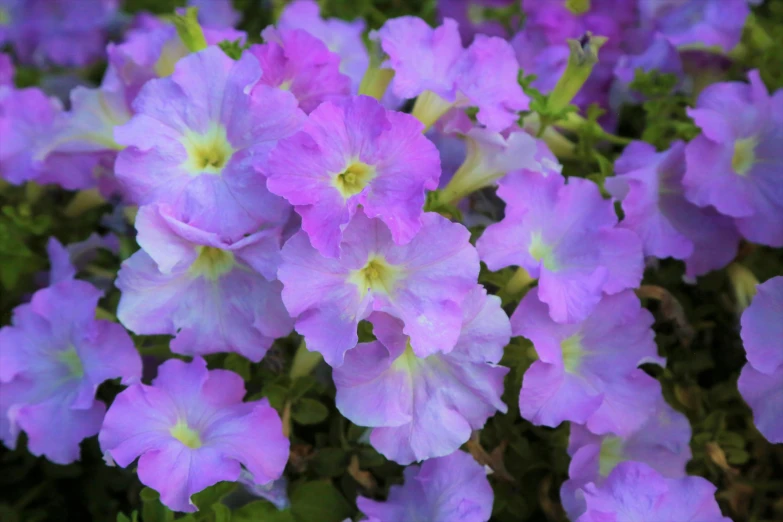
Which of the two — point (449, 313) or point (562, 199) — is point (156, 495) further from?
point (562, 199)

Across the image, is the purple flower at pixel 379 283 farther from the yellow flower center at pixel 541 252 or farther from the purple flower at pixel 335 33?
the purple flower at pixel 335 33

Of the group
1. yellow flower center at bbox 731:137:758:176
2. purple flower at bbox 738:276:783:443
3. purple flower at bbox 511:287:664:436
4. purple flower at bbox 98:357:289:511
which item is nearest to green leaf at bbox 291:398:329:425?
purple flower at bbox 98:357:289:511

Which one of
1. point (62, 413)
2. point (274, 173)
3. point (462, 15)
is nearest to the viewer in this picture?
point (274, 173)

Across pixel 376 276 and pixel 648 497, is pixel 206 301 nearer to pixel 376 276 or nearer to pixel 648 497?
pixel 376 276

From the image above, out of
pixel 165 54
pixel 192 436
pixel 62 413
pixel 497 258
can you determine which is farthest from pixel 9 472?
pixel 497 258

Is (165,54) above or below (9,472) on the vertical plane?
above

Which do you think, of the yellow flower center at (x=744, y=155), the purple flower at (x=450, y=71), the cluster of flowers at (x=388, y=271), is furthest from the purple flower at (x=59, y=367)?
the yellow flower center at (x=744, y=155)

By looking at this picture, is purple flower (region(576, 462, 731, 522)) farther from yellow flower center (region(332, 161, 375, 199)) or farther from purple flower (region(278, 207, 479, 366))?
yellow flower center (region(332, 161, 375, 199))
